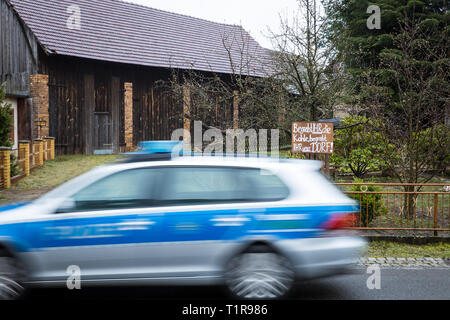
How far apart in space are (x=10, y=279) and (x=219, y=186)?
93.4 inches

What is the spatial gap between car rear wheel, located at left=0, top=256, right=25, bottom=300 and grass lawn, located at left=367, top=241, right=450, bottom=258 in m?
5.48

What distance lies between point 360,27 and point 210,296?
832 inches

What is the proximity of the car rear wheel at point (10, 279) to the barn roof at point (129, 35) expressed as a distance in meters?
16.9

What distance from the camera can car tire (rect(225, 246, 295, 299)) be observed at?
495 cm

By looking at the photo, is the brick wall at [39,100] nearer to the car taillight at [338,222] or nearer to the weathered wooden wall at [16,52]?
the weathered wooden wall at [16,52]

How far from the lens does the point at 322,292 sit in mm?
5750

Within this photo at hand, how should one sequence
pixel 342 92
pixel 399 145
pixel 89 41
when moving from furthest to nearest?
pixel 89 41
pixel 342 92
pixel 399 145

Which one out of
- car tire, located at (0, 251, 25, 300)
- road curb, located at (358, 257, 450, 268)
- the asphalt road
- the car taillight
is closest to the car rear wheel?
car tire, located at (0, 251, 25, 300)

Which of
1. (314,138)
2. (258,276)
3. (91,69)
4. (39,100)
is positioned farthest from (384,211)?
(91,69)

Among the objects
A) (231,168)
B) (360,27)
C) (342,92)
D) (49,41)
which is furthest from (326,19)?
(49,41)

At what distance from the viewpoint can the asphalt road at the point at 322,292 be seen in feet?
18.1

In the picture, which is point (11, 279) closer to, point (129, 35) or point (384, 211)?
point (384, 211)
